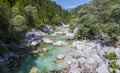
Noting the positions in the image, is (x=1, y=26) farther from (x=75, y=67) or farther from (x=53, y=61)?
(x=75, y=67)

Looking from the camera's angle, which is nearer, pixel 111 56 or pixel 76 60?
pixel 76 60

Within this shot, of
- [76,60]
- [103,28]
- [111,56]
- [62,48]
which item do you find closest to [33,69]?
[76,60]

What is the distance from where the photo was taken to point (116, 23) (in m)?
48.7

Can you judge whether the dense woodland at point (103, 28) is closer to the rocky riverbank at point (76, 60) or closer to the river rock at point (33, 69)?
the rocky riverbank at point (76, 60)

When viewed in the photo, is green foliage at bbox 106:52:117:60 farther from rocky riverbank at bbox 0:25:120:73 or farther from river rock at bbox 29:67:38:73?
river rock at bbox 29:67:38:73

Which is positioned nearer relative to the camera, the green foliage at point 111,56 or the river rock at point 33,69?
the river rock at point 33,69

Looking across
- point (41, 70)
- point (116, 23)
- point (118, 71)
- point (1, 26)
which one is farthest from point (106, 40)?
point (1, 26)

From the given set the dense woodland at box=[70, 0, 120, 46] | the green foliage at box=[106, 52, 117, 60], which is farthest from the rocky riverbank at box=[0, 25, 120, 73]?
the dense woodland at box=[70, 0, 120, 46]

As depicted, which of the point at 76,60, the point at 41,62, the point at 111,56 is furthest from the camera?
the point at 111,56

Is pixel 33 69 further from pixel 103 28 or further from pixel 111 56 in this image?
pixel 103 28

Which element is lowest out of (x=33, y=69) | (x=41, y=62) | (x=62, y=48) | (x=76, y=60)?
(x=33, y=69)

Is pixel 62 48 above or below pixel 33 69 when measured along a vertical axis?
above

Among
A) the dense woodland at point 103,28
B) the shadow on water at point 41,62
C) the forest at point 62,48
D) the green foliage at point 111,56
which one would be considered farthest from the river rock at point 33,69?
the dense woodland at point 103,28

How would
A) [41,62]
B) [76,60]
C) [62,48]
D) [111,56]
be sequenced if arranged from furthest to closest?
[62,48]
[111,56]
[41,62]
[76,60]
